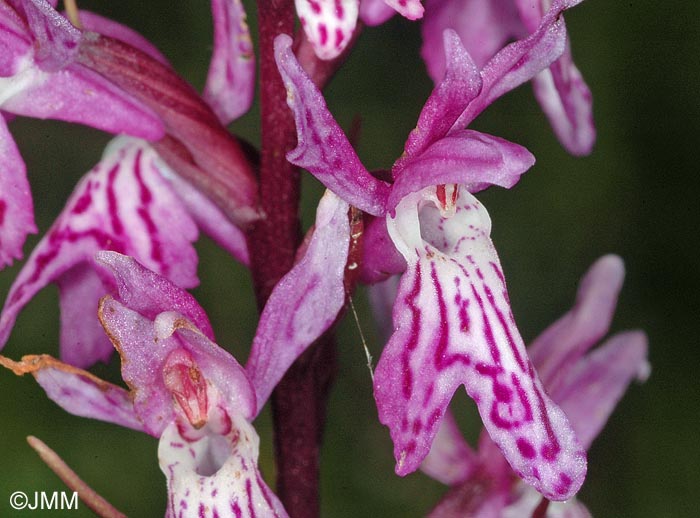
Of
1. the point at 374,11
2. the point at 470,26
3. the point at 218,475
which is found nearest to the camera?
the point at 218,475

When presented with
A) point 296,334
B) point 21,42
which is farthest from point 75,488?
point 21,42

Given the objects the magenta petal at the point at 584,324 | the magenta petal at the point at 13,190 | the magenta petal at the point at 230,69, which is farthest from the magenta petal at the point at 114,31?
the magenta petal at the point at 584,324

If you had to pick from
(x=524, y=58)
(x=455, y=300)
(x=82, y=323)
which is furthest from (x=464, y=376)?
(x=82, y=323)

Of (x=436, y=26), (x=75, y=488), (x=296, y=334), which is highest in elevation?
(x=436, y=26)

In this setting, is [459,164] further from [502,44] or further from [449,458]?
[449,458]

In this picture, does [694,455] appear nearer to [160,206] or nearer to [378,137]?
[378,137]

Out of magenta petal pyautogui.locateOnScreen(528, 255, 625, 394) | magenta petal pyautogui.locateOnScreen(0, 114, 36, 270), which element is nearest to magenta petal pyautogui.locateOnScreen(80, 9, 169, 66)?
magenta petal pyautogui.locateOnScreen(0, 114, 36, 270)
